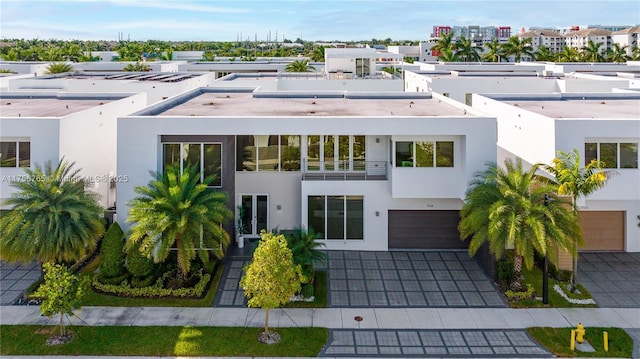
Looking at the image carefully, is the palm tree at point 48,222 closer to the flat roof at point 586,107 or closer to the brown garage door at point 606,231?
the flat roof at point 586,107

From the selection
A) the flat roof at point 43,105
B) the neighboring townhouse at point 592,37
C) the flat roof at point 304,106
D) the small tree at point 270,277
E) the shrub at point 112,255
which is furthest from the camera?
the neighboring townhouse at point 592,37

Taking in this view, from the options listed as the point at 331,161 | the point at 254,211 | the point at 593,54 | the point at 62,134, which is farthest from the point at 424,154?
the point at 593,54

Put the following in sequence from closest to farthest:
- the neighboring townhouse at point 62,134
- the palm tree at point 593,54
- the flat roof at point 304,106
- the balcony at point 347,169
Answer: the neighboring townhouse at point 62,134 < the balcony at point 347,169 < the flat roof at point 304,106 < the palm tree at point 593,54

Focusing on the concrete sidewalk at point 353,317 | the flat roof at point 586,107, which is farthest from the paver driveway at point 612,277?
the flat roof at point 586,107

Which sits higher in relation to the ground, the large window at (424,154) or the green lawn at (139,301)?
the large window at (424,154)

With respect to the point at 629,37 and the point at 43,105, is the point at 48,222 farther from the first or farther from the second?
the point at 629,37

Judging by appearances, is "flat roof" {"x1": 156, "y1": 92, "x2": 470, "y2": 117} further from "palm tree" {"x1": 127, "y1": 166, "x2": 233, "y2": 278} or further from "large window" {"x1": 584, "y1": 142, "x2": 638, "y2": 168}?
"palm tree" {"x1": 127, "y1": 166, "x2": 233, "y2": 278}
